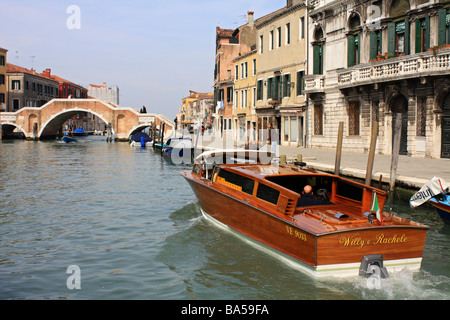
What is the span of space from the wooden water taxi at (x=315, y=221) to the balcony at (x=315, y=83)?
1608 cm

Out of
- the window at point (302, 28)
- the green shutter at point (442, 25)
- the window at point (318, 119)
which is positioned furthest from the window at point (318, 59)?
the green shutter at point (442, 25)

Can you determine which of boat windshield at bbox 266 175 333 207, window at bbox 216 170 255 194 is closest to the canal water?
window at bbox 216 170 255 194

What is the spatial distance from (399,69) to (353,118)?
4738 millimetres

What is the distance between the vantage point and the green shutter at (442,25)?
55.7 ft

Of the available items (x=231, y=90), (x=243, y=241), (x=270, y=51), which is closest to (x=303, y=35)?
(x=270, y=51)

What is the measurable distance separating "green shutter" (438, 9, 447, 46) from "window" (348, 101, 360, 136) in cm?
569

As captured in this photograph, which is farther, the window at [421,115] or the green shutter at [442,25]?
the window at [421,115]

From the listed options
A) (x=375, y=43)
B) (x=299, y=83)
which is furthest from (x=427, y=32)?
(x=299, y=83)

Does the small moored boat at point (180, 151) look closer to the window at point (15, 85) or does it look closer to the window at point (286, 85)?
the window at point (286, 85)

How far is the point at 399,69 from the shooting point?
18.1 m

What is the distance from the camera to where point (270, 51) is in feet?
104

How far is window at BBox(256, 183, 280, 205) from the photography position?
7.41 metres

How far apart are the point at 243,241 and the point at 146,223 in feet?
10.3
